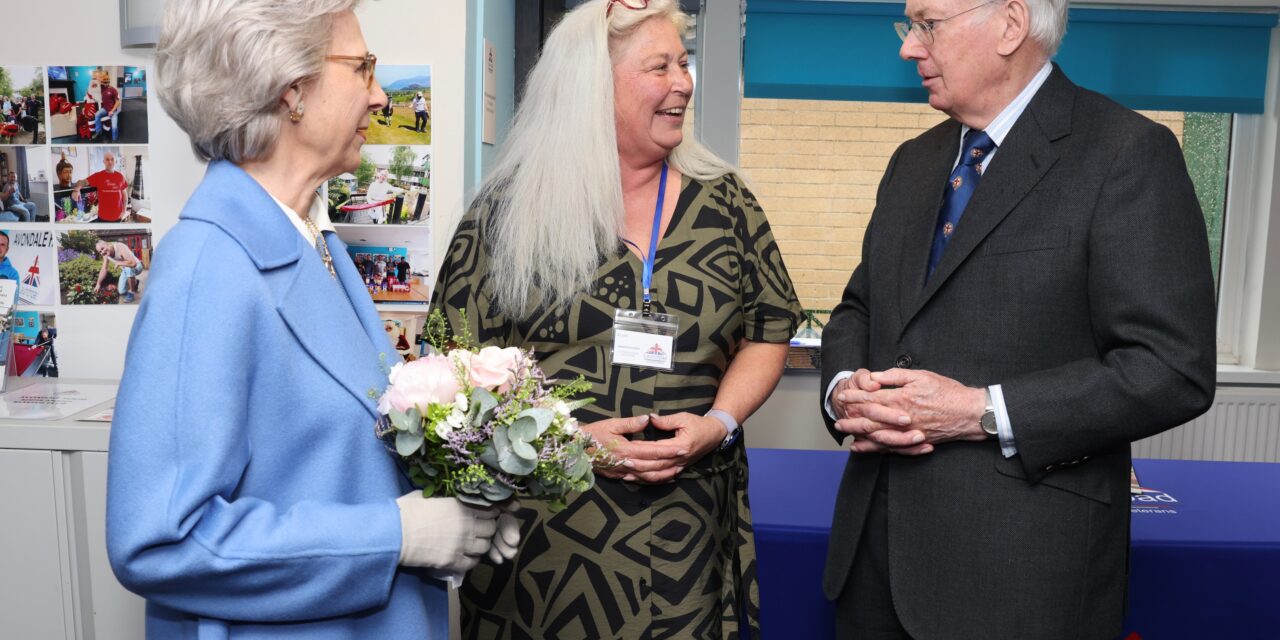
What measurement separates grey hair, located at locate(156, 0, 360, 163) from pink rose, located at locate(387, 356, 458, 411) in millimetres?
318

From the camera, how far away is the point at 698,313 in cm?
186

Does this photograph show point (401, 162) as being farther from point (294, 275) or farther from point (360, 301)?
point (294, 275)

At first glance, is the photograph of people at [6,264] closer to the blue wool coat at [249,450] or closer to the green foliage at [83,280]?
the green foliage at [83,280]

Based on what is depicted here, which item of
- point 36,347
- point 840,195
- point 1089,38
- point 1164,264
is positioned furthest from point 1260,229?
point 36,347

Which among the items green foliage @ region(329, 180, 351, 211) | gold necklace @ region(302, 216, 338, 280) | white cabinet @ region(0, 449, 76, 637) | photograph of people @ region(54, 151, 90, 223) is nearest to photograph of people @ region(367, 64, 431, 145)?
green foliage @ region(329, 180, 351, 211)

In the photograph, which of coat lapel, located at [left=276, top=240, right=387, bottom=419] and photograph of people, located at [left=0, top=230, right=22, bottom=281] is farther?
photograph of people, located at [left=0, top=230, right=22, bottom=281]

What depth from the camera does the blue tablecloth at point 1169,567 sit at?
2.20 meters

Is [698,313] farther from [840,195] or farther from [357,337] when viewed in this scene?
[840,195]

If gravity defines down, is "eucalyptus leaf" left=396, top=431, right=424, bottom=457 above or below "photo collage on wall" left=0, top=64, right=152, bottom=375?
below

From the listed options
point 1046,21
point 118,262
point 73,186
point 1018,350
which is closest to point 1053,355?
point 1018,350

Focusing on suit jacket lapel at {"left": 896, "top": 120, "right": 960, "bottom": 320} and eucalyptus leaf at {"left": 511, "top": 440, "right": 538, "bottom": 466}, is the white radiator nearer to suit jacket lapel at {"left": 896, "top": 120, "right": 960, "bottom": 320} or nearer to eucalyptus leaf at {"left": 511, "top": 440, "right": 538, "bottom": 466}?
suit jacket lapel at {"left": 896, "top": 120, "right": 960, "bottom": 320}

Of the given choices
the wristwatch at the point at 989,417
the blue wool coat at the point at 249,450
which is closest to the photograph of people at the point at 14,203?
the blue wool coat at the point at 249,450

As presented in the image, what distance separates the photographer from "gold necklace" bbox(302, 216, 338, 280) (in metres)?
1.26

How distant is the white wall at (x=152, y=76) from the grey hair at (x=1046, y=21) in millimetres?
1319
